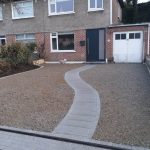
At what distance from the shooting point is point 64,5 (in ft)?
60.6

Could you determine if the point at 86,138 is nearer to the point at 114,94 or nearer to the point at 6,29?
the point at 114,94

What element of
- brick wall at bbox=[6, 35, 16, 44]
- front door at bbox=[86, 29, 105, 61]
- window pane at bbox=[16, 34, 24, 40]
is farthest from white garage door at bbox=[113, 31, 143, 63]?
brick wall at bbox=[6, 35, 16, 44]

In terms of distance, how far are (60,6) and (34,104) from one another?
13.3 meters

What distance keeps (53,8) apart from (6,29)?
526 cm

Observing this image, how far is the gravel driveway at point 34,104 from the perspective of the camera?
214 inches

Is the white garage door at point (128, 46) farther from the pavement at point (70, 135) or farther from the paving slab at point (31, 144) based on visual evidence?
the paving slab at point (31, 144)

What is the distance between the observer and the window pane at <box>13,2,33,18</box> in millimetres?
20031

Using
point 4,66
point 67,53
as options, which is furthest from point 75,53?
point 4,66

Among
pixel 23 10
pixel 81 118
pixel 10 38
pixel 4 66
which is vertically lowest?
pixel 81 118

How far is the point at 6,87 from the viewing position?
957 cm

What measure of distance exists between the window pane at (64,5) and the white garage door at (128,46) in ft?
13.6

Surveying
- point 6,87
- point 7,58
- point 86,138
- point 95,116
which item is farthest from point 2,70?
point 86,138

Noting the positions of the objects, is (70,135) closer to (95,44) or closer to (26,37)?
(95,44)

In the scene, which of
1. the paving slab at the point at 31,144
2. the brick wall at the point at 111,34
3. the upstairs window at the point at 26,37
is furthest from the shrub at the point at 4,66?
the paving slab at the point at 31,144
